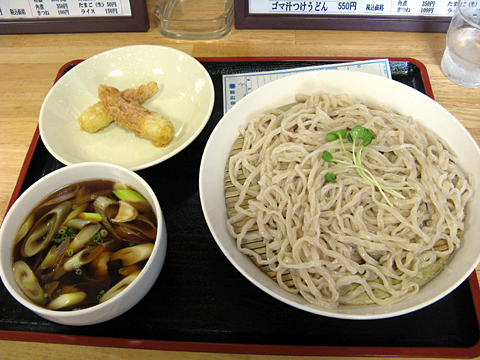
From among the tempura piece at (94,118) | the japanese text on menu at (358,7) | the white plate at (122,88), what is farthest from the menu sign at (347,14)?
the tempura piece at (94,118)

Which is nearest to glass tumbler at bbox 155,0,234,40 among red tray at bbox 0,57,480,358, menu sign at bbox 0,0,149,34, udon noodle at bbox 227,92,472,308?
menu sign at bbox 0,0,149,34

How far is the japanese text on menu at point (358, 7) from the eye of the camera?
93.6 inches

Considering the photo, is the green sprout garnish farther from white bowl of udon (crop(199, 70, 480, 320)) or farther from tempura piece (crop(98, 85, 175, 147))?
tempura piece (crop(98, 85, 175, 147))

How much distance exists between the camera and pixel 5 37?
8.80 ft

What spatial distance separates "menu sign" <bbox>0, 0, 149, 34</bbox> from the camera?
8.18 feet

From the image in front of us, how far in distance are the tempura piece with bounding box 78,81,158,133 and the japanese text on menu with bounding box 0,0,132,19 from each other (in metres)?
0.81

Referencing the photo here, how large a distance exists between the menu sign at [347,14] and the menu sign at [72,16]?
0.74 meters

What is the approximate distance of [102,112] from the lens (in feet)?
6.49

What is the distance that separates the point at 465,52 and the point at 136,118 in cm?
200

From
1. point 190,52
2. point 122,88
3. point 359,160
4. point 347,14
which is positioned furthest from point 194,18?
point 359,160

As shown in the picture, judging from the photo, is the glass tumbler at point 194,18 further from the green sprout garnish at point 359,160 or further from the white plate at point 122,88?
the green sprout garnish at point 359,160

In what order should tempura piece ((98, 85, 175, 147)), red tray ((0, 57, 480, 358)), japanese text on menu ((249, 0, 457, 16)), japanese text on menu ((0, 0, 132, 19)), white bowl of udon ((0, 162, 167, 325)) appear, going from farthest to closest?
japanese text on menu ((0, 0, 132, 19)) < japanese text on menu ((249, 0, 457, 16)) < tempura piece ((98, 85, 175, 147)) < red tray ((0, 57, 480, 358)) < white bowl of udon ((0, 162, 167, 325))

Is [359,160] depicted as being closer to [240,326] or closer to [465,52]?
[240,326]

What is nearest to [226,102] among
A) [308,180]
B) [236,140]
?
[236,140]
